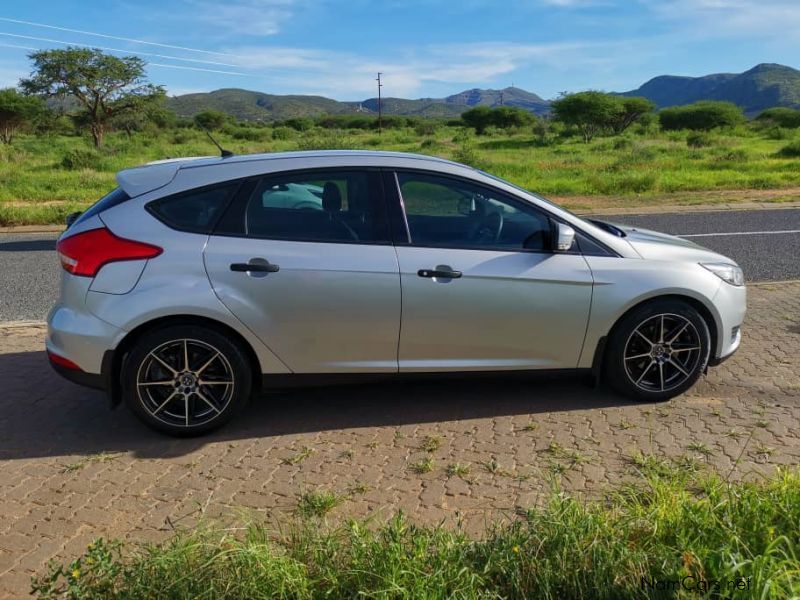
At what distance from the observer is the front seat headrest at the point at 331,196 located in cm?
443

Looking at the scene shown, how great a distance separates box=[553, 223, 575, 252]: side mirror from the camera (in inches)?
173

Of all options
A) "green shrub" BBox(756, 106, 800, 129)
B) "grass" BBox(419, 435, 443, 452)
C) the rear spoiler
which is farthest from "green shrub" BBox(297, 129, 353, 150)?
"green shrub" BBox(756, 106, 800, 129)

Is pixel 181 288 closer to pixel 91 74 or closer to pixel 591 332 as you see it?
pixel 591 332

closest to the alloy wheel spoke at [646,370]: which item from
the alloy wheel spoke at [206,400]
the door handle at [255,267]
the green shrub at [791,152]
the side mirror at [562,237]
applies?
the side mirror at [562,237]

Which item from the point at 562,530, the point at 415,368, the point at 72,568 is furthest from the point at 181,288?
the point at 562,530

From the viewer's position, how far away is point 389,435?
4.32 m

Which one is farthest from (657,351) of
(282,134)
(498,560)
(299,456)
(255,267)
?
(282,134)

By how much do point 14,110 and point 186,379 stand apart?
5614 centimetres

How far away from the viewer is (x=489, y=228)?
14.9 feet

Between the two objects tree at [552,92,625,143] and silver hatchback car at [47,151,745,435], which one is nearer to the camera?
silver hatchback car at [47,151,745,435]

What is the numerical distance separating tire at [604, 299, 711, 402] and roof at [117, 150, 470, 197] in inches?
58.6

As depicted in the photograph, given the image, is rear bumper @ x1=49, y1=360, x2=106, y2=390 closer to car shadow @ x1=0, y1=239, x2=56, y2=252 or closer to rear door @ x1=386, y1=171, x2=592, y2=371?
rear door @ x1=386, y1=171, x2=592, y2=371

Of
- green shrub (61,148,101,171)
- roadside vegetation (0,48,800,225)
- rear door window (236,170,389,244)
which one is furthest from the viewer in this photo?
green shrub (61,148,101,171)

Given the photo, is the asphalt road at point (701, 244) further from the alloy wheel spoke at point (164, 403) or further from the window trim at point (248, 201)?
the window trim at point (248, 201)
